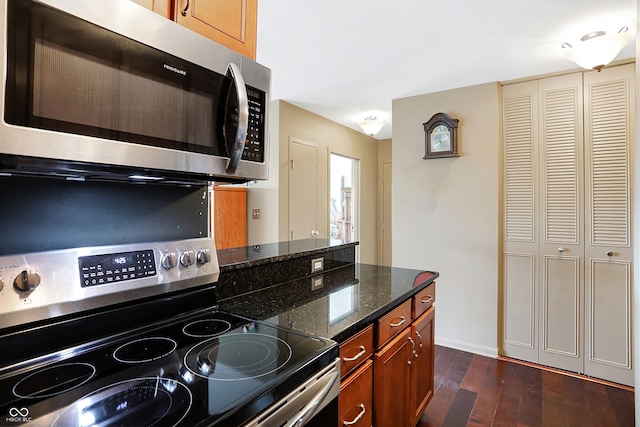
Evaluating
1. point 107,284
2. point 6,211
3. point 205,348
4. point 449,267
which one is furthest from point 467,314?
point 6,211

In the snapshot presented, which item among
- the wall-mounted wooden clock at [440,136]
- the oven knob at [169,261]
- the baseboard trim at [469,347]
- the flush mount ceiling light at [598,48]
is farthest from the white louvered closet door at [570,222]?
the oven knob at [169,261]

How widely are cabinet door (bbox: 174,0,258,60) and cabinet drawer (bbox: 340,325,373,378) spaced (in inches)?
43.9

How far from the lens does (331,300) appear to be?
1.41 meters

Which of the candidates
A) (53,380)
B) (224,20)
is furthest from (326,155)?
(53,380)

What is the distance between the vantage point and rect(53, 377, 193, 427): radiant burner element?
0.61 m

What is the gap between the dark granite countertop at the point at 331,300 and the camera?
1.14 metres

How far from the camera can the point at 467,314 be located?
3057 mm

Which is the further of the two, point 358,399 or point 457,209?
point 457,209

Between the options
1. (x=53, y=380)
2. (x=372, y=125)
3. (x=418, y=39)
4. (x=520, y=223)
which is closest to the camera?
(x=53, y=380)

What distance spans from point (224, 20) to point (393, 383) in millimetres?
1603

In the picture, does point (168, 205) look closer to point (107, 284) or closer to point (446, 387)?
point (107, 284)

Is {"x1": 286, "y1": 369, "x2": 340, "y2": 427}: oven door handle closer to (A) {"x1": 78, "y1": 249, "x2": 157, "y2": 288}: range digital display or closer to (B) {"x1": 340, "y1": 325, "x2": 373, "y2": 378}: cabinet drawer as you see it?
(B) {"x1": 340, "y1": 325, "x2": 373, "y2": 378}: cabinet drawer

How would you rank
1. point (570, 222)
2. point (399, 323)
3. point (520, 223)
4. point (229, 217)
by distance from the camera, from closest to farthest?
1. point (399, 323)
2. point (570, 222)
3. point (520, 223)
4. point (229, 217)

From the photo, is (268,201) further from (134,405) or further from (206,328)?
(134,405)
